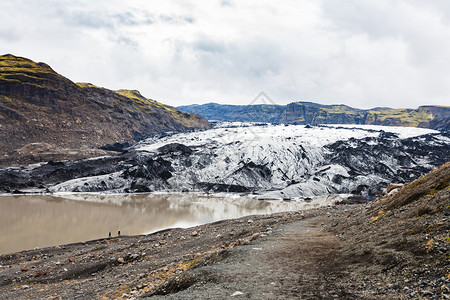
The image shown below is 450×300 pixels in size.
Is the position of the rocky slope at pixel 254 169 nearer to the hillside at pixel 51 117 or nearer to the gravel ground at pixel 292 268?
the hillside at pixel 51 117

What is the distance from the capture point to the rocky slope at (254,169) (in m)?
51.1

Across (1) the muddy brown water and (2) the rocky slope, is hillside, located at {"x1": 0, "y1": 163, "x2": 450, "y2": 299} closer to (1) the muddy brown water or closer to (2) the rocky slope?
(1) the muddy brown water

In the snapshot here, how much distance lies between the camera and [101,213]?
36062 millimetres

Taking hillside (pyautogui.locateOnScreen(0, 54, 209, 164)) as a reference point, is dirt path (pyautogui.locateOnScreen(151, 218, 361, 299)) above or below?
below

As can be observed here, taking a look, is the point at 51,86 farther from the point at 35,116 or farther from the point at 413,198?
the point at 413,198

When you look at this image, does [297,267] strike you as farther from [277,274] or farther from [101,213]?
[101,213]

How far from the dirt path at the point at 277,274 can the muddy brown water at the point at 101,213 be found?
66.2 ft

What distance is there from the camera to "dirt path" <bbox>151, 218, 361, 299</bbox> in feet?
19.5

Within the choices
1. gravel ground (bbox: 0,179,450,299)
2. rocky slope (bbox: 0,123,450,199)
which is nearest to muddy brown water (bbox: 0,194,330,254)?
rocky slope (bbox: 0,123,450,199)

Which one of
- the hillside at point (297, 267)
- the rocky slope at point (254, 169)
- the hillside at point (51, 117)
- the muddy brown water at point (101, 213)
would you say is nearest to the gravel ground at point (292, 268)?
the hillside at point (297, 267)

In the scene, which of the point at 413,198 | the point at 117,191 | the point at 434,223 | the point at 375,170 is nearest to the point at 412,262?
the point at 434,223

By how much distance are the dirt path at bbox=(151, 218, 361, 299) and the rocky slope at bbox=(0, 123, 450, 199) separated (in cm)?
3823

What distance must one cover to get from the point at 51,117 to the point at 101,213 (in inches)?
2285

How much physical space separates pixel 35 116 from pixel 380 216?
87.9 meters
